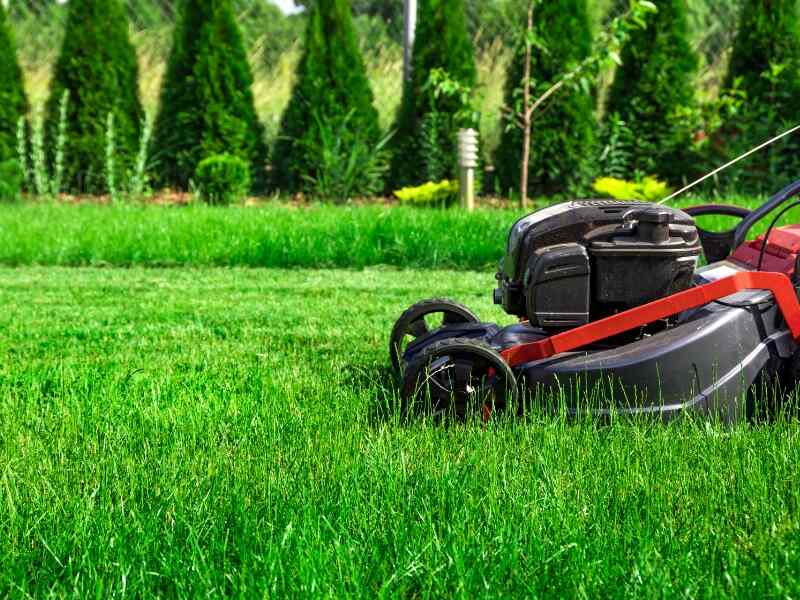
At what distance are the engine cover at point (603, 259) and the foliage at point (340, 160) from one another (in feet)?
26.3

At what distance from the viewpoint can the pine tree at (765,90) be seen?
1096 cm

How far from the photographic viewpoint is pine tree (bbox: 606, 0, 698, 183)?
11.3 meters

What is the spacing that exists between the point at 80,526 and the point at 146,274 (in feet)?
16.1

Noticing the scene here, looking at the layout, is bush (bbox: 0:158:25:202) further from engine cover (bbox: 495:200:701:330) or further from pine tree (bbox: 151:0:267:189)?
engine cover (bbox: 495:200:701:330)

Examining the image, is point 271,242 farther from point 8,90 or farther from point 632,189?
point 8,90

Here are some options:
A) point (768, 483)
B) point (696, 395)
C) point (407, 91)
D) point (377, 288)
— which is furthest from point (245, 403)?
point (407, 91)

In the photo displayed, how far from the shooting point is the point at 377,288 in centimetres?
630

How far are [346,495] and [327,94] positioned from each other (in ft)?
31.0

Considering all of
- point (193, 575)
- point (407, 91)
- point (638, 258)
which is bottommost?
point (193, 575)

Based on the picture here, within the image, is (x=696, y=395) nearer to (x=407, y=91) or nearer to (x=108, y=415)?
(x=108, y=415)

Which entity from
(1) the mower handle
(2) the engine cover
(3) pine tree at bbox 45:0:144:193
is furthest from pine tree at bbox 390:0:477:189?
(2) the engine cover

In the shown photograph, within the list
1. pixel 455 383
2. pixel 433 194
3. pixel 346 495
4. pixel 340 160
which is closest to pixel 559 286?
pixel 455 383

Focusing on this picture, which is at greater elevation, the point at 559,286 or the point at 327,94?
the point at 327,94

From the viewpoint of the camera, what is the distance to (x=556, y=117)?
11.3 m
